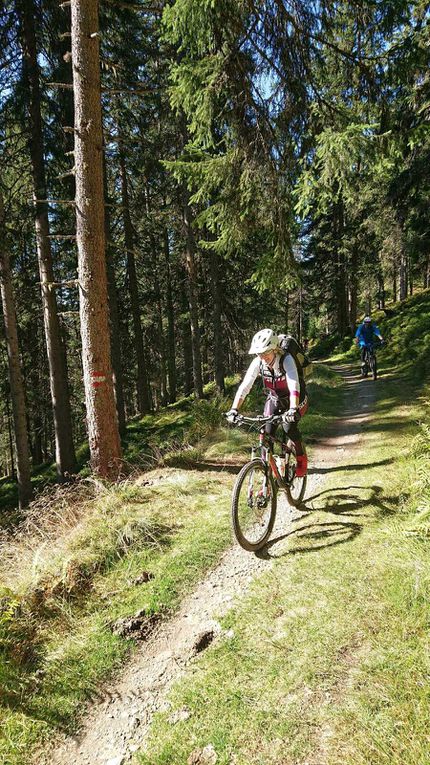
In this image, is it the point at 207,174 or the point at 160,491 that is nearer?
the point at 160,491

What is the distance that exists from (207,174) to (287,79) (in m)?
2.11

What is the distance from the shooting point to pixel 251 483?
473 cm

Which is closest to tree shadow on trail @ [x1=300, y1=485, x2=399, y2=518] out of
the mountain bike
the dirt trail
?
the dirt trail

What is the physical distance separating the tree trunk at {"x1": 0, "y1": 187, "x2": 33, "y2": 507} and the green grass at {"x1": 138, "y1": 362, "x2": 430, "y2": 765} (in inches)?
385

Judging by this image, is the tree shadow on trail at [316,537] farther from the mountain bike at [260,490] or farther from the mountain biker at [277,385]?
the mountain biker at [277,385]

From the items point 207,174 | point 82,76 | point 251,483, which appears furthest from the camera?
point 207,174

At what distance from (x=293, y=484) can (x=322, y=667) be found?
301 centimetres

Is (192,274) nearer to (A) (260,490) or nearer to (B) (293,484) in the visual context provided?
(B) (293,484)

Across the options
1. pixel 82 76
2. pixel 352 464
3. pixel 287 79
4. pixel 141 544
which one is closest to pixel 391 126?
pixel 287 79

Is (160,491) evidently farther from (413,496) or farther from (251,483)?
(413,496)

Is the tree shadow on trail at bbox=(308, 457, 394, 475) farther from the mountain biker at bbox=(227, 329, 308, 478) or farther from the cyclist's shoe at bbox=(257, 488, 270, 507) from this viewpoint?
the cyclist's shoe at bbox=(257, 488, 270, 507)

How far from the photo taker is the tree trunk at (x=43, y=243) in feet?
34.7

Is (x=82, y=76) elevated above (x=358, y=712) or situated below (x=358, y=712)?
above

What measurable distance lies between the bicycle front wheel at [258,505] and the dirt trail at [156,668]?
0.60ft
